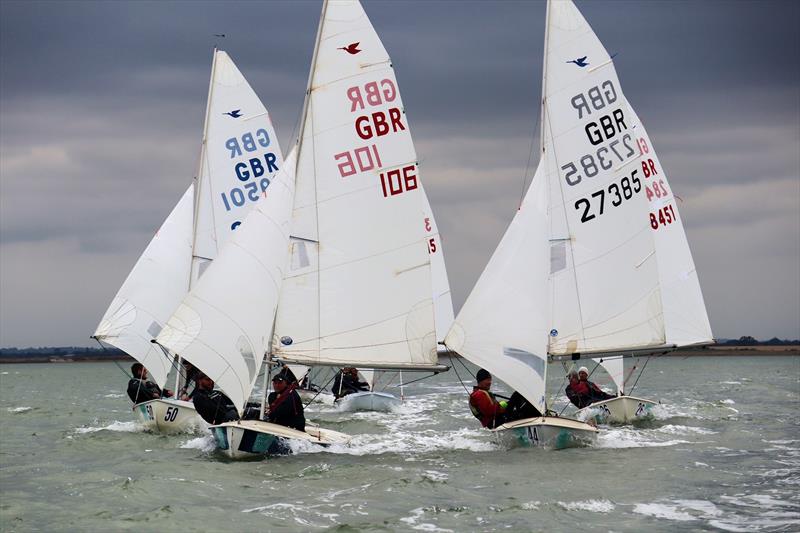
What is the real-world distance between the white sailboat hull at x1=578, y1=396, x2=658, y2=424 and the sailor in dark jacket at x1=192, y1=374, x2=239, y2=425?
8.91 m

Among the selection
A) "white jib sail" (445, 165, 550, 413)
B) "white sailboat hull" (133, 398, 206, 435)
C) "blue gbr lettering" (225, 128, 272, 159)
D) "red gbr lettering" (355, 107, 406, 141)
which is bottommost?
"white sailboat hull" (133, 398, 206, 435)

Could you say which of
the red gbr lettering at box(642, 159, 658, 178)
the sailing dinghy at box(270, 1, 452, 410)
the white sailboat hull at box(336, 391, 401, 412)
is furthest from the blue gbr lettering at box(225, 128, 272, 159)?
the red gbr lettering at box(642, 159, 658, 178)

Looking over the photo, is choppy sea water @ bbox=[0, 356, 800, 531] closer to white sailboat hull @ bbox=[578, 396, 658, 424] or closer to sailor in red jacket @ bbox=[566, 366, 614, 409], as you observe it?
white sailboat hull @ bbox=[578, 396, 658, 424]

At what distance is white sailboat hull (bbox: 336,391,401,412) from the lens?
110 feet

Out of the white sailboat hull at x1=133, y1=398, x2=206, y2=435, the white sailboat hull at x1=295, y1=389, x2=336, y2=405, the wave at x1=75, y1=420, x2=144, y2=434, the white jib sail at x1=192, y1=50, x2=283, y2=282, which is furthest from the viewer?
the white sailboat hull at x1=295, y1=389, x2=336, y2=405

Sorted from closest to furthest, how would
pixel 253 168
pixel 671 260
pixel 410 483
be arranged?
pixel 410 483, pixel 253 168, pixel 671 260

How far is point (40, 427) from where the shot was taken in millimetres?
30109

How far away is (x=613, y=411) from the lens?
1070 inches

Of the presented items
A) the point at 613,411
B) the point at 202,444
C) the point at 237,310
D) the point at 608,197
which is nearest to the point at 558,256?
the point at 608,197

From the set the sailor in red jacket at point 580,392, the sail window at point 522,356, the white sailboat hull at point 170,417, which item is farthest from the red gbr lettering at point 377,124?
the sailor in red jacket at point 580,392

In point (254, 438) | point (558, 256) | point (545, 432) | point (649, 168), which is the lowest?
point (545, 432)

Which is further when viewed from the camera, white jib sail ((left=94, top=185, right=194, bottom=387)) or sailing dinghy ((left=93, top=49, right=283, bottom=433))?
sailing dinghy ((left=93, top=49, right=283, bottom=433))

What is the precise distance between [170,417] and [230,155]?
24.2 ft

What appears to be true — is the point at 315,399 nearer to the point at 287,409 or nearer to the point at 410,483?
the point at 287,409
